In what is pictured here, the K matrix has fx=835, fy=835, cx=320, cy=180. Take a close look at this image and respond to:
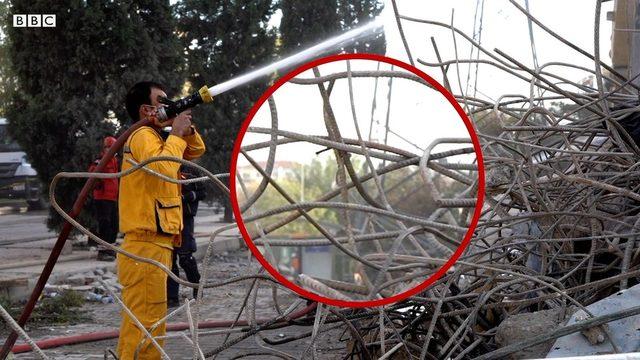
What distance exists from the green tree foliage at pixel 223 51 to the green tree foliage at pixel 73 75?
4.99 meters

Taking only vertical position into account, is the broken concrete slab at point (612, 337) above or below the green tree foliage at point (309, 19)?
below

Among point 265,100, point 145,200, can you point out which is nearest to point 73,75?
point 145,200

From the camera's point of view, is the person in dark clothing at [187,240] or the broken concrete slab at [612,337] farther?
the person in dark clothing at [187,240]

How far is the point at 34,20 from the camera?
11883 millimetres

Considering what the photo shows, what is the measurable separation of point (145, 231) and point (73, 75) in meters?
9.10

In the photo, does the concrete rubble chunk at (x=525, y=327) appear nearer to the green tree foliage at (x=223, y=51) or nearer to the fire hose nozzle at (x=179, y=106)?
the fire hose nozzle at (x=179, y=106)

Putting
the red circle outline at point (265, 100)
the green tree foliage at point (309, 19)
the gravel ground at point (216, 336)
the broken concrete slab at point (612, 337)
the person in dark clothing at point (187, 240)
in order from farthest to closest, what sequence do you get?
1. the green tree foliage at point (309, 19)
2. the person in dark clothing at point (187, 240)
3. the gravel ground at point (216, 336)
4. the broken concrete slab at point (612, 337)
5. the red circle outline at point (265, 100)

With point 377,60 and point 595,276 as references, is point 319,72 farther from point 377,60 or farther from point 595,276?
point 595,276

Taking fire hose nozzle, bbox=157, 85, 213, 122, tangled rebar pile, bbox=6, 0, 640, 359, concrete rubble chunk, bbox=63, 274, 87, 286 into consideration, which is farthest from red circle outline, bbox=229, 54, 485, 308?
concrete rubble chunk, bbox=63, 274, 87, 286

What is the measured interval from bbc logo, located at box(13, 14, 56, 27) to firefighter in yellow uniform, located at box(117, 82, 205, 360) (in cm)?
861

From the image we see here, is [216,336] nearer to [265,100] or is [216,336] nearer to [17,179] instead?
[265,100]

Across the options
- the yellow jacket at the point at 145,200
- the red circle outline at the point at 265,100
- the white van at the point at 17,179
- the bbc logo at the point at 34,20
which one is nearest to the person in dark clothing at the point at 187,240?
the yellow jacket at the point at 145,200

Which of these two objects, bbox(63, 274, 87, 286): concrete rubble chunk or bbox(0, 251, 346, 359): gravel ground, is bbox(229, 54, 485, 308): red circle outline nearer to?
bbox(0, 251, 346, 359): gravel ground

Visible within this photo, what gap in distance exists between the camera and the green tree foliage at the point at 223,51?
17.6m
